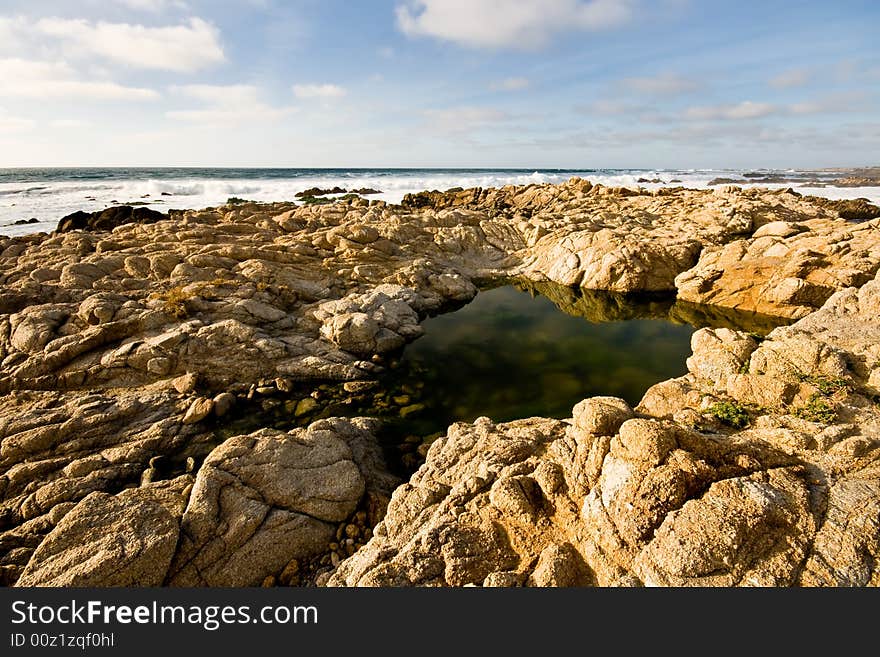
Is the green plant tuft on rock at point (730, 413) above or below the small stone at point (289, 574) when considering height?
above

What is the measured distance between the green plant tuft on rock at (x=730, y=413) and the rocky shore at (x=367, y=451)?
0.14 feet

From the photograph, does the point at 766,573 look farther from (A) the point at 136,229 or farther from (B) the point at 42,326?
(A) the point at 136,229

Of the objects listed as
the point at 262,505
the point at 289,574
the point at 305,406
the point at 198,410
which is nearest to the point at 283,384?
the point at 305,406

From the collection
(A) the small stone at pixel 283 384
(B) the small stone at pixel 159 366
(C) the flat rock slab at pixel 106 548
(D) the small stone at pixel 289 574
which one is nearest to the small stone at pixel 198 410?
(A) the small stone at pixel 283 384

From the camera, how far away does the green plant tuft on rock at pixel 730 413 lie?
9023mm

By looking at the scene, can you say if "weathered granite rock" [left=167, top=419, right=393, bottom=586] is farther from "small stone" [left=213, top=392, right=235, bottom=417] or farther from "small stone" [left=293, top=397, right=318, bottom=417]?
"small stone" [left=213, top=392, right=235, bottom=417]

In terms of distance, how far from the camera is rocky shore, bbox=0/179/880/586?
6117 millimetres

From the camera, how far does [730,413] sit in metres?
9.20

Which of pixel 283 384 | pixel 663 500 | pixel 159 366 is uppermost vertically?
pixel 663 500

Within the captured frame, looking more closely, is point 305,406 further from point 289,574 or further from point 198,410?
point 289,574

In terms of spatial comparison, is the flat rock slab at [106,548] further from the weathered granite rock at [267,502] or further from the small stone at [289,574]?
the small stone at [289,574]


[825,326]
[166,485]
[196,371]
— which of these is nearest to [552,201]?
A: [825,326]

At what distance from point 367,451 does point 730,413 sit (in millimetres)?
9357

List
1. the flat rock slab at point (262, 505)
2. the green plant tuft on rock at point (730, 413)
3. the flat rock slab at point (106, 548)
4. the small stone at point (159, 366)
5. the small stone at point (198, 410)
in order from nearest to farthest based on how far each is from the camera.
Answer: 1. the flat rock slab at point (106, 548)
2. the flat rock slab at point (262, 505)
3. the green plant tuft on rock at point (730, 413)
4. the small stone at point (198, 410)
5. the small stone at point (159, 366)
